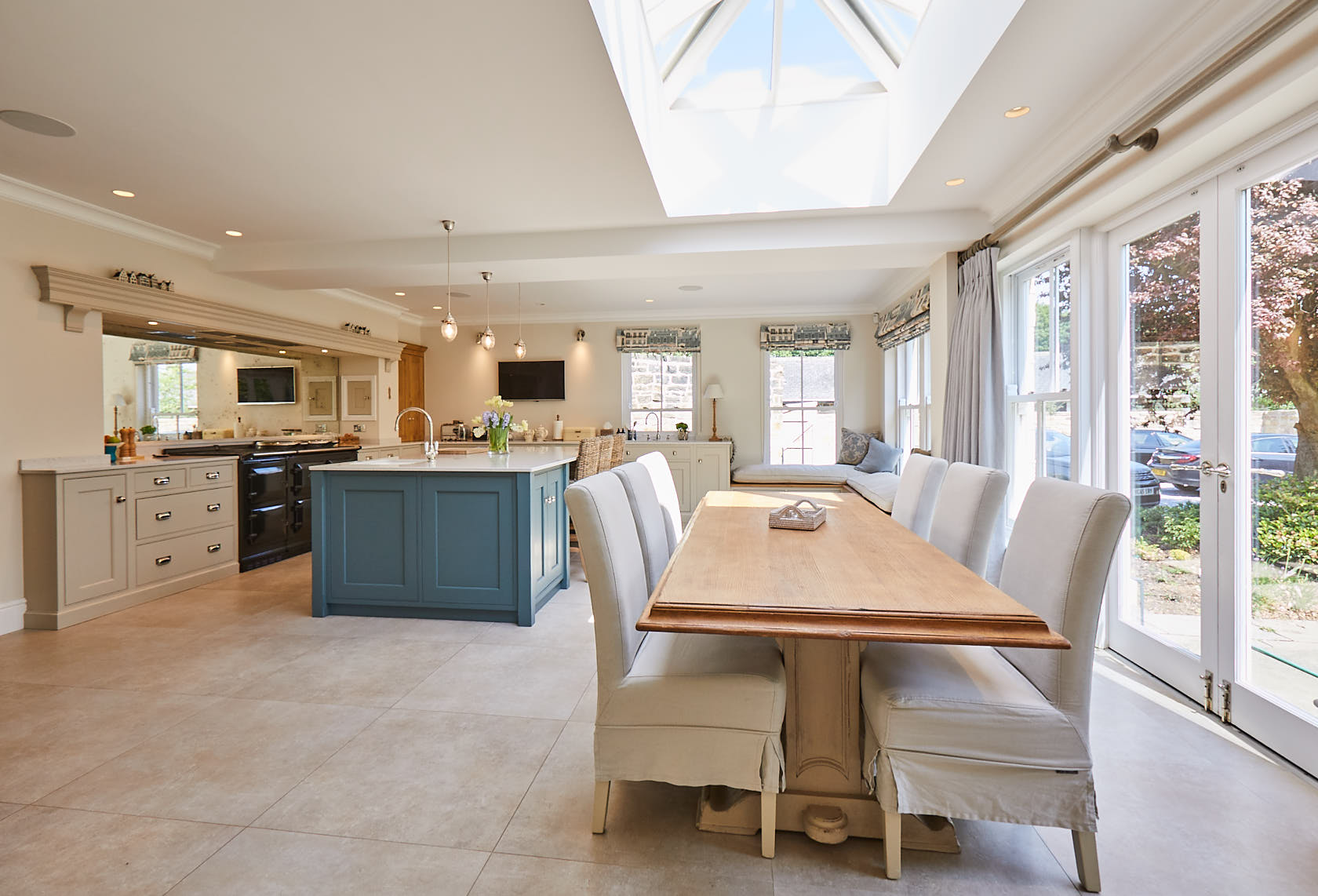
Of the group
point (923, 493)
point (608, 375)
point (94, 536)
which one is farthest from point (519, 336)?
point (923, 493)

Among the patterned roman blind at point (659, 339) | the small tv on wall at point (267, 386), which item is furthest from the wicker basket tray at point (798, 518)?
the small tv on wall at point (267, 386)

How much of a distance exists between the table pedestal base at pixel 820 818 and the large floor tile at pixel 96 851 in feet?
4.24

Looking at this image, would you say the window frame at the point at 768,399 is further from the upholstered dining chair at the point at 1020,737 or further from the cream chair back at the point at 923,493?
the upholstered dining chair at the point at 1020,737

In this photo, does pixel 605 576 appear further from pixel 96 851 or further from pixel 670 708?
pixel 96 851

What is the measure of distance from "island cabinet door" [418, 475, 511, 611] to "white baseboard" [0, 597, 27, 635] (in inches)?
84.4

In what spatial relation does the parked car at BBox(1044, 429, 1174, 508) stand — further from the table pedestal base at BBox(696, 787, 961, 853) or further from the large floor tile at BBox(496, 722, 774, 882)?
the large floor tile at BBox(496, 722, 774, 882)

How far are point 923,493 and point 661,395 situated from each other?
5.06 metres

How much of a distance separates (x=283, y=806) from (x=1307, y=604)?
123 inches

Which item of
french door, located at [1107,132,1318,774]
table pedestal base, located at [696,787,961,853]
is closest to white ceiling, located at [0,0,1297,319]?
french door, located at [1107,132,1318,774]

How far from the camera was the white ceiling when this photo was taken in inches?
76.8

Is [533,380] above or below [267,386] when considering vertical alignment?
above

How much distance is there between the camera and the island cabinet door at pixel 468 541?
11.1ft

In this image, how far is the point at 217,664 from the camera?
9.16 feet

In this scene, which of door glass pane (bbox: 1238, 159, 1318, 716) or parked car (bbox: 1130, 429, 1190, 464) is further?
parked car (bbox: 1130, 429, 1190, 464)
